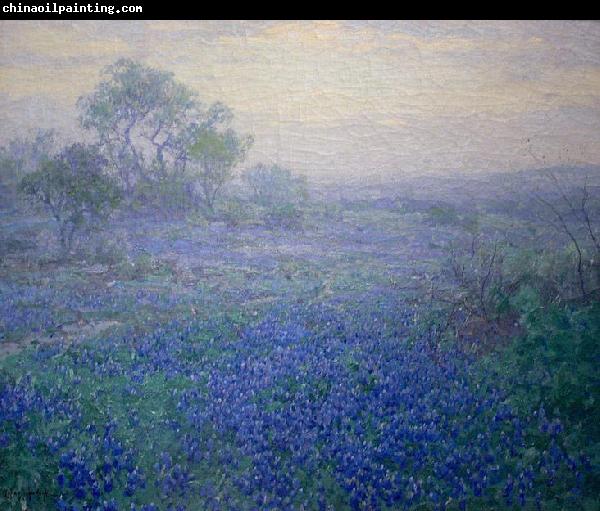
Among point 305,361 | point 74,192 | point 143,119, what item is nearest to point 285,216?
point 305,361

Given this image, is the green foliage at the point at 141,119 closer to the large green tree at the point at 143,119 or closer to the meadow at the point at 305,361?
the large green tree at the point at 143,119

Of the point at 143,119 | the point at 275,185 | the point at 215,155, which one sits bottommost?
the point at 275,185

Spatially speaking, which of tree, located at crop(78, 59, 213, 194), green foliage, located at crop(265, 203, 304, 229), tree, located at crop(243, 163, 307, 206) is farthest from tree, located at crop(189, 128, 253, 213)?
green foliage, located at crop(265, 203, 304, 229)

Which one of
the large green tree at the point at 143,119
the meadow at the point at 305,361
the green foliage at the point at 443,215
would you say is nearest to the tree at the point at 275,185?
the meadow at the point at 305,361

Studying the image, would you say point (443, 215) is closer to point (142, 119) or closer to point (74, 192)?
point (142, 119)

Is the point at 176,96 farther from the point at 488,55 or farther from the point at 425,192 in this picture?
the point at 488,55

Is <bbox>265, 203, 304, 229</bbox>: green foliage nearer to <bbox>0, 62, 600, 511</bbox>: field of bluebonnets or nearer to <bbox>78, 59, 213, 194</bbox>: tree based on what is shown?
<bbox>0, 62, 600, 511</bbox>: field of bluebonnets

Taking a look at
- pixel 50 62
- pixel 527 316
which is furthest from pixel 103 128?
pixel 527 316
